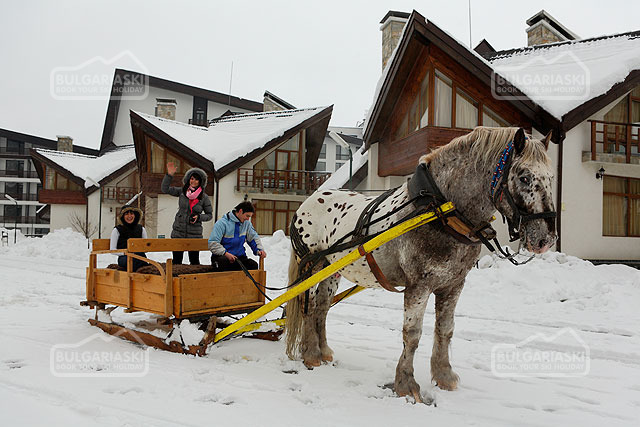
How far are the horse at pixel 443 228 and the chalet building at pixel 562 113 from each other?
27.6ft

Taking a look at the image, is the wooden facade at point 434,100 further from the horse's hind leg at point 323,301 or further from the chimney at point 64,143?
the chimney at point 64,143

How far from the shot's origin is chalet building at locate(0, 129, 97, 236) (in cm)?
4103

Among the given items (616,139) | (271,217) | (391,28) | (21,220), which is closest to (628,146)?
(616,139)

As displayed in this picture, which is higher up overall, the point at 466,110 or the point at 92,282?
the point at 466,110

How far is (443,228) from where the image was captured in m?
3.24

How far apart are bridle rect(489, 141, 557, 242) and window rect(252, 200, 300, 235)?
59.1 feet

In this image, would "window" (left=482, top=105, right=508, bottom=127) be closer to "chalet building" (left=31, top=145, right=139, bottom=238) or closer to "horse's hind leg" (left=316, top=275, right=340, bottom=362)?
"horse's hind leg" (left=316, top=275, right=340, bottom=362)

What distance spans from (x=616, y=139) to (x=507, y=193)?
12.3m

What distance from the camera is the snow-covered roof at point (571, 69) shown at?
11.5m

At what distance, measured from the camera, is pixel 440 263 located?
328cm

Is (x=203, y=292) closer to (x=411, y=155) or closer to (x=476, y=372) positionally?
(x=476, y=372)

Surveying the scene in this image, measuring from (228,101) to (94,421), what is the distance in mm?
32596

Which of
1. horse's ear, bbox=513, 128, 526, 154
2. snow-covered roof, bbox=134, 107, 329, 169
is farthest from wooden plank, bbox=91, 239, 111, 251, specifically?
snow-covered roof, bbox=134, 107, 329, 169

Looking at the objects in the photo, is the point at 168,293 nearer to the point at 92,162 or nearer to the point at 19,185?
the point at 92,162
